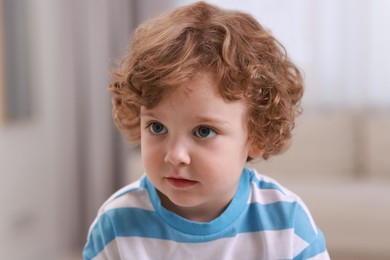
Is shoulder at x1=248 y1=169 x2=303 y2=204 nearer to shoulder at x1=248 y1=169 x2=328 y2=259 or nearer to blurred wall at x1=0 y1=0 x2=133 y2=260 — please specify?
shoulder at x1=248 y1=169 x2=328 y2=259

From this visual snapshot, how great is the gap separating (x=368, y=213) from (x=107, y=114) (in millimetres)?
1442

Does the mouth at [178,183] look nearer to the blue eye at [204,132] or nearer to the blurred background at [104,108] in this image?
the blue eye at [204,132]

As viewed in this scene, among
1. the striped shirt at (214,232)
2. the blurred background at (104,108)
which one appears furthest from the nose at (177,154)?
the blurred background at (104,108)

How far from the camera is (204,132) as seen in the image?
1180mm

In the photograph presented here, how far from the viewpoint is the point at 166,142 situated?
1.17 metres

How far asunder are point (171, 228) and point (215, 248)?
0.32ft

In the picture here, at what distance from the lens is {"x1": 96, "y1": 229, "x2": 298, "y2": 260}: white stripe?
1.28 metres

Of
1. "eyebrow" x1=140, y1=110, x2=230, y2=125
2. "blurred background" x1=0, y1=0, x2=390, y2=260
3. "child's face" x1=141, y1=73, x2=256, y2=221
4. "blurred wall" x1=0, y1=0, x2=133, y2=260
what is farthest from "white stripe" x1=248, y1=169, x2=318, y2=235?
"blurred wall" x1=0, y1=0, x2=133, y2=260

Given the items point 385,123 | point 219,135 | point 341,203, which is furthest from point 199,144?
point 385,123

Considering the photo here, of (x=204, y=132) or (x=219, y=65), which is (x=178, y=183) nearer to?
(x=204, y=132)

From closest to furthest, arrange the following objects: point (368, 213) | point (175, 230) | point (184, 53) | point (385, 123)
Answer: point (184, 53) → point (175, 230) → point (368, 213) → point (385, 123)

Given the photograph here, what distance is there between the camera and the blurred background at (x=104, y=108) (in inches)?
124

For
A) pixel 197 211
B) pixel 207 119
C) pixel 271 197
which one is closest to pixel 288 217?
pixel 271 197

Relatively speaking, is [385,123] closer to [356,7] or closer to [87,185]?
[356,7]
